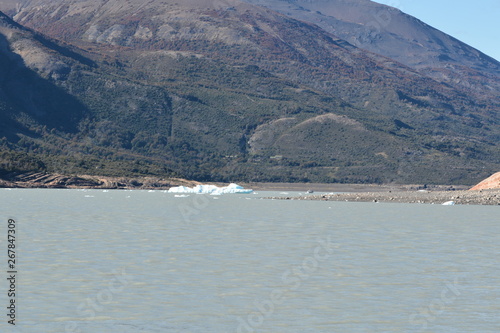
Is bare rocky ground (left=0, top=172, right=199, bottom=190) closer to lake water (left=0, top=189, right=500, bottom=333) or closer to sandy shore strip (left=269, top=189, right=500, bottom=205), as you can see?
sandy shore strip (left=269, top=189, right=500, bottom=205)

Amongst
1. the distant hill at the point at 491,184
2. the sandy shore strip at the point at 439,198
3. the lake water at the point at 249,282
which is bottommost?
the sandy shore strip at the point at 439,198

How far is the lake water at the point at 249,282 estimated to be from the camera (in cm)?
2138

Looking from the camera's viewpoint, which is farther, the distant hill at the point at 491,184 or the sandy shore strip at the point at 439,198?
the distant hill at the point at 491,184

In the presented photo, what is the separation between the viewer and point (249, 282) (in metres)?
27.8

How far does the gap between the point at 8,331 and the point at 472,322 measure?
520 inches

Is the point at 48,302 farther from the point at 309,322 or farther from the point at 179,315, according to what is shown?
the point at 309,322

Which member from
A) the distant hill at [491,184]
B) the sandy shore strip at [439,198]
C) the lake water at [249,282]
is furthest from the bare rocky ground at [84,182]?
the lake water at [249,282]

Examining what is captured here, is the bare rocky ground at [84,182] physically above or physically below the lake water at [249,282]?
below

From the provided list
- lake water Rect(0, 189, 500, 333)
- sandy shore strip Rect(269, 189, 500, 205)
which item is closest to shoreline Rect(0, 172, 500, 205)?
sandy shore strip Rect(269, 189, 500, 205)

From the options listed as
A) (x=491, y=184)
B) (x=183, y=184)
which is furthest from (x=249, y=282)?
(x=183, y=184)

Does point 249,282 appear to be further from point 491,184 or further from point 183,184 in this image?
point 183,184

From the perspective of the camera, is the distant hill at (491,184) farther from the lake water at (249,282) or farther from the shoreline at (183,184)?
the lake water at (249,282)

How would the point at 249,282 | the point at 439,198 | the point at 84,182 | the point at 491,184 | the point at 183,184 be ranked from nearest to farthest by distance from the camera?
1. the point at 249,282
2. the point at 439,198
3. the point at 491,184
4. the point at 84,182
5. the point at 183,184

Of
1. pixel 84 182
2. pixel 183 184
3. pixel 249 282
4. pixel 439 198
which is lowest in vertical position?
pixel 84 182
